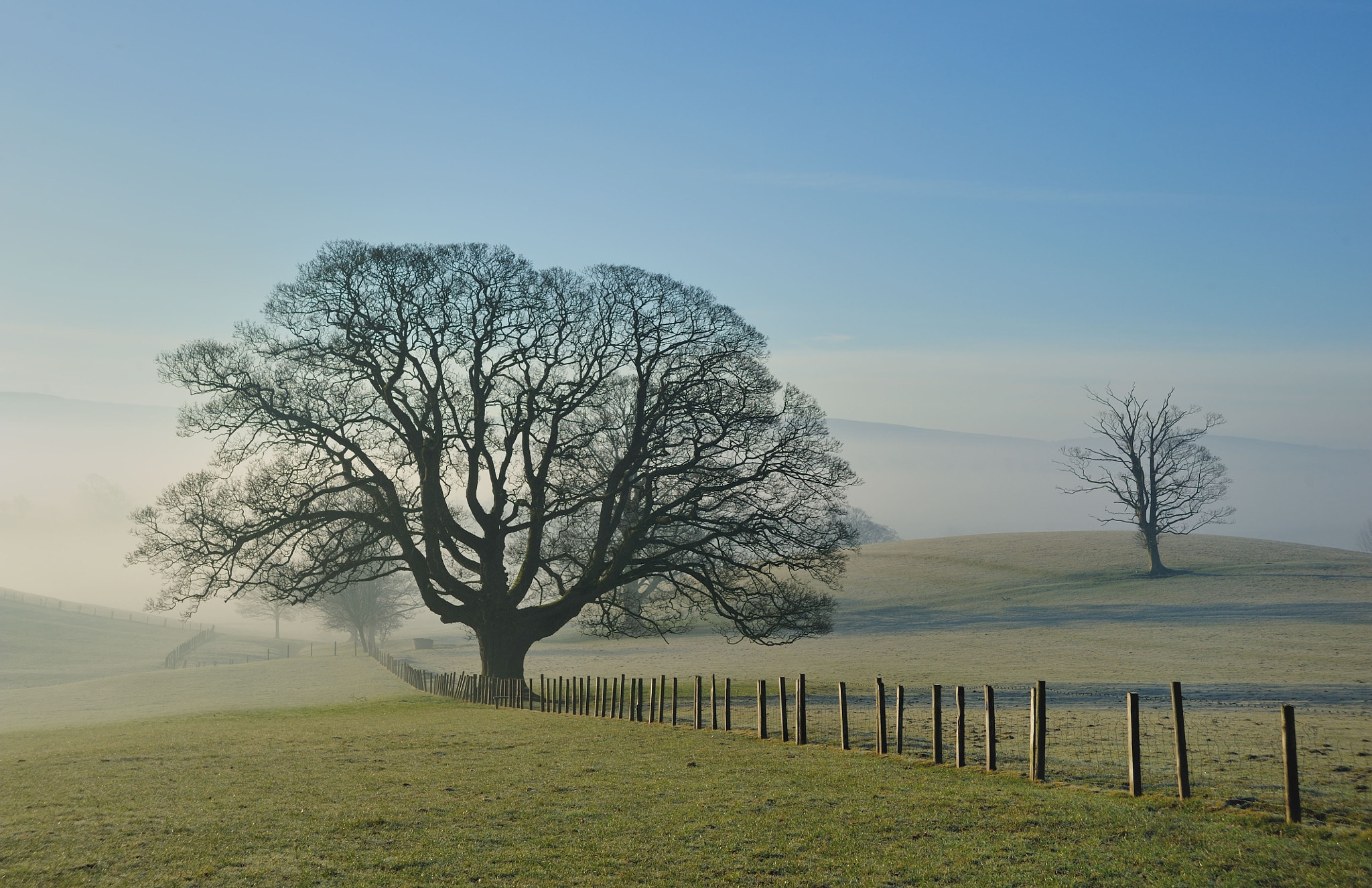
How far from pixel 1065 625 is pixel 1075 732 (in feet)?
105

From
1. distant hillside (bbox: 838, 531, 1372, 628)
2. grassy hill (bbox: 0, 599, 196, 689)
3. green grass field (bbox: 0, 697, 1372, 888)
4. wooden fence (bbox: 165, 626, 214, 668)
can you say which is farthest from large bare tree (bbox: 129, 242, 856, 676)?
wooden fence (bbox: 165, 626, 214, 668)

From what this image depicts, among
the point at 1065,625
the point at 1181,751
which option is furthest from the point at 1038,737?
the point at 1065,625

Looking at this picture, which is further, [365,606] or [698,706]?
[365,606]

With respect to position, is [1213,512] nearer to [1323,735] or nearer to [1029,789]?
[1323,735]

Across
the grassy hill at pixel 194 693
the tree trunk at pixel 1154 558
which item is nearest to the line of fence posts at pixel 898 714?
the grassy hill at pixel 194 693

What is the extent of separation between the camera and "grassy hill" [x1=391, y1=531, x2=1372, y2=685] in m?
32.9

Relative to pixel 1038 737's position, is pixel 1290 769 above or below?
above

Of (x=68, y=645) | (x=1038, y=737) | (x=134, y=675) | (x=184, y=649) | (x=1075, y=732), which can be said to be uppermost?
(x=1038, y=737)

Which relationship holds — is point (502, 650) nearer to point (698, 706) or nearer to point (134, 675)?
point (698, 706)

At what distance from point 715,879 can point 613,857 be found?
1.07 m

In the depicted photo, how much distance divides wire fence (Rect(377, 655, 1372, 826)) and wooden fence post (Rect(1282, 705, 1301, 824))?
0.14ft

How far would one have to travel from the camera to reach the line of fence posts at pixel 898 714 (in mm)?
9938

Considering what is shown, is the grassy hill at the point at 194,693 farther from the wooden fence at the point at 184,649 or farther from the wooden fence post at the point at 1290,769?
the wooden fence post at the point at 1290,769

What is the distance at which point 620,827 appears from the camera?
366 inches
